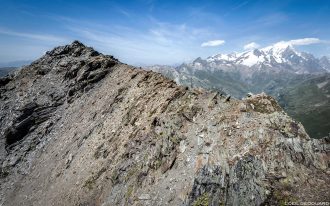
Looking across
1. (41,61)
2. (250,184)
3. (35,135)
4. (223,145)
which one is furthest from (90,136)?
(41,61)

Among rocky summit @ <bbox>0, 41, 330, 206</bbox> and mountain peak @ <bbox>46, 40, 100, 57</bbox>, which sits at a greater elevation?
mountain peak @ <bbox>46, 40, 100, 57</bbox>

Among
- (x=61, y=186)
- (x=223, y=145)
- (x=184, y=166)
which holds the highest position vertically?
(x=223, y=145)

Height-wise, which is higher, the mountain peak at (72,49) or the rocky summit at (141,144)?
the mountain peak at (72,49)

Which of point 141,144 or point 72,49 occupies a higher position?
point 72,49

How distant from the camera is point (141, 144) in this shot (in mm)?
32188

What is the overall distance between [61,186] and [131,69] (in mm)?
23367

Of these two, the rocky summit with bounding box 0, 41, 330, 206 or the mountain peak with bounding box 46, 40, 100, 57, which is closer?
the rocky summit with bounding box 0, 41, 330, 206

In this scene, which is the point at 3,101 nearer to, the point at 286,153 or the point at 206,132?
the point at 206,132

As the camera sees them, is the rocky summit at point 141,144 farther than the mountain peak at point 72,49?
No

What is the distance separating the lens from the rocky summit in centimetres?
2269

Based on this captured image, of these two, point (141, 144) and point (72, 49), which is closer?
point (141, 144)

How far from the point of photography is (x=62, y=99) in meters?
52.8

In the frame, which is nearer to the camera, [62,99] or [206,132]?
[206,132]

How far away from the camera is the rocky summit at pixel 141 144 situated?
22.7m
